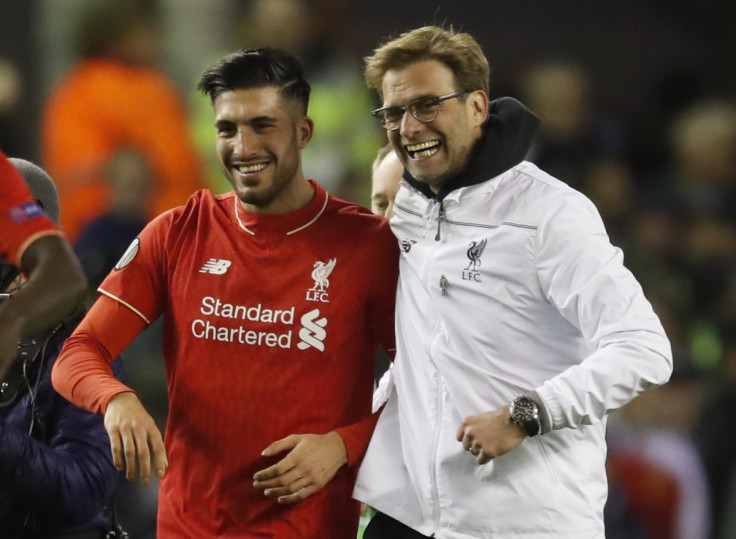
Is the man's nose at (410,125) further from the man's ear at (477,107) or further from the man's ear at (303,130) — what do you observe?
the man's ear at (303,130)

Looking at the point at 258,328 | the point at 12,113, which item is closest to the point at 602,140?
the point at 12,113

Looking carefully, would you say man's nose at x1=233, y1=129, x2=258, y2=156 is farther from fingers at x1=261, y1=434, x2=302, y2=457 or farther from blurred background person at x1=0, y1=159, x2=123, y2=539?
fingers at x1=261, y1=434, x2=302, y2=457

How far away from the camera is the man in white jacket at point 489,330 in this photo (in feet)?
9.67

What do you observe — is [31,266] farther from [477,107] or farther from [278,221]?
[477,107]

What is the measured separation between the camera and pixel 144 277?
3.48 meters

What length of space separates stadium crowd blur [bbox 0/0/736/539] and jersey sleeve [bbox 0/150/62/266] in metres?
3.10

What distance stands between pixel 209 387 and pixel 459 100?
1.02m

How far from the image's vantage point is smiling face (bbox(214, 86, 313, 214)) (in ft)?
11.3

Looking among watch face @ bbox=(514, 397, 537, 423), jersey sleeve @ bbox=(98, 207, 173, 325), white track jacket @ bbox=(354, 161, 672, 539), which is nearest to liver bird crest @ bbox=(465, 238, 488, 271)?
white track jacket @ bbox=(354, 161, 672, 539)

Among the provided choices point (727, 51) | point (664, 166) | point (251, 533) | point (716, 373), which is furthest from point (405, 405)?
point (727, 51)

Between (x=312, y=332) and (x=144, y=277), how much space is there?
50 cm

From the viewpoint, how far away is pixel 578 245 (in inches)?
120

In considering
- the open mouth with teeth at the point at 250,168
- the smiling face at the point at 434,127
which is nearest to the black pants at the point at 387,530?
the smiling face at the point at 434,127

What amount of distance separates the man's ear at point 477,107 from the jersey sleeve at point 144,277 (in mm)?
893
